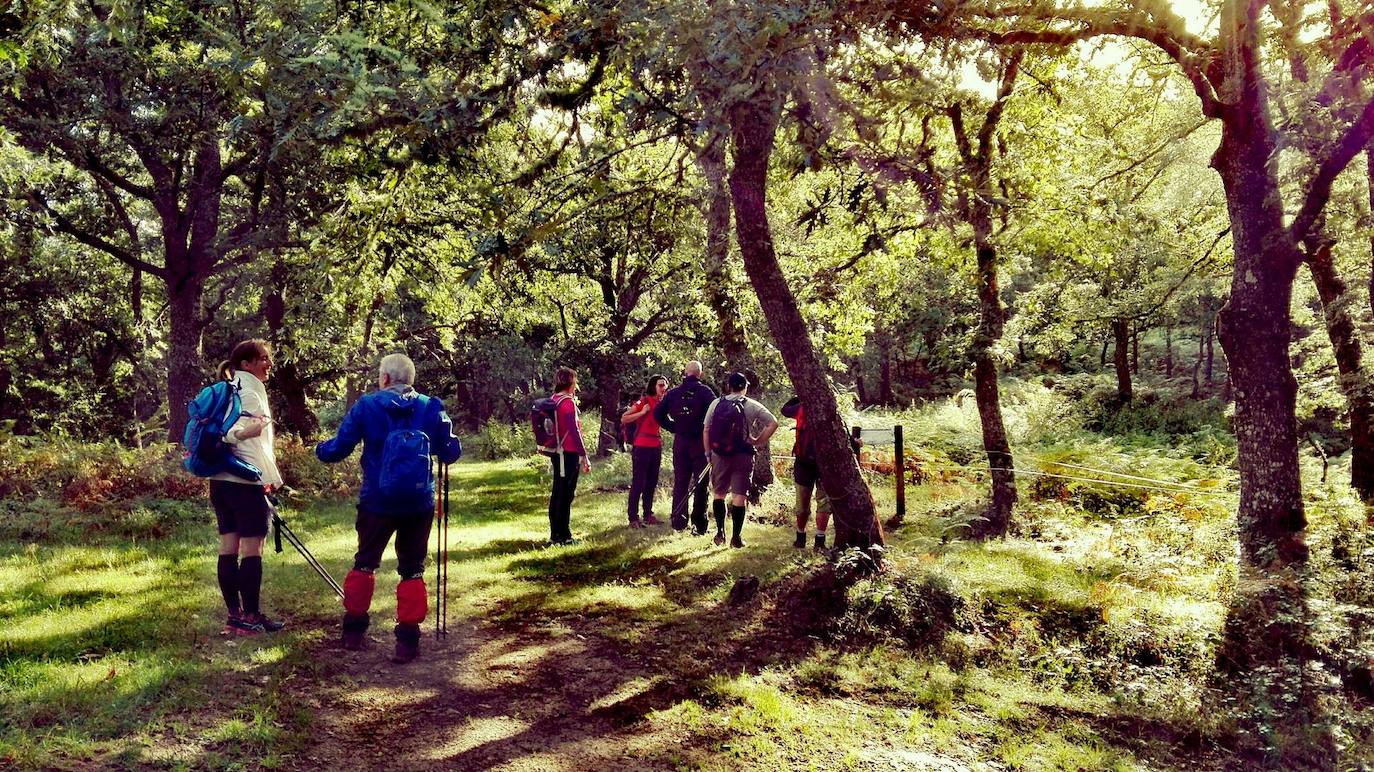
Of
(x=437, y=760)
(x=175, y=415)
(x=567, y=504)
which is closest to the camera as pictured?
(x=437, y=760)

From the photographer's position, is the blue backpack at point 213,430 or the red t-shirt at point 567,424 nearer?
the blue backpack at point 213,430

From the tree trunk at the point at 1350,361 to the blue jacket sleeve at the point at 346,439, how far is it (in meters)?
10.1

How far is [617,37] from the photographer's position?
19.9 feet

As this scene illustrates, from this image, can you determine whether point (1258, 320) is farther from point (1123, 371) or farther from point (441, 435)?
point (1123, 371)

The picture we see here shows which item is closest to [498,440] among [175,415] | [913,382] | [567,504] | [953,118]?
[175,415]

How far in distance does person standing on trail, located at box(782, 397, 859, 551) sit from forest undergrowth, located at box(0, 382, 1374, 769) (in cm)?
49

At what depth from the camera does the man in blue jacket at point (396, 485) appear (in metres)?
5.90

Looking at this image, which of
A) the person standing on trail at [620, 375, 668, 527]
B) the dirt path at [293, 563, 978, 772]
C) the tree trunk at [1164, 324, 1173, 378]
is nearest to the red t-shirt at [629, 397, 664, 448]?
the person standing on trail at [620, 375, 668, 527]

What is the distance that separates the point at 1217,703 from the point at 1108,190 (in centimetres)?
782

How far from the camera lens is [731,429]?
9875 mm

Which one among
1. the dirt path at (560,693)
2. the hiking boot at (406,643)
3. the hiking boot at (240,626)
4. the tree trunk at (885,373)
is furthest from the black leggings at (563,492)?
the tree trunk at (885,373)

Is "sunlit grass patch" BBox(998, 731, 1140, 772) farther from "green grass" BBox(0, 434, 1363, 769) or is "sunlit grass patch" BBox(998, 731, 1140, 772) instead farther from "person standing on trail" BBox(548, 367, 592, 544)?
"person standing on trail" BBox(548, 367, 592, 544)

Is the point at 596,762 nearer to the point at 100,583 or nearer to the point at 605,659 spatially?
the point at 605,659

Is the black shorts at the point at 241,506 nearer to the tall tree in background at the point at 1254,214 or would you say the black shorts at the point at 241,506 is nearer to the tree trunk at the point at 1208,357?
the tall tree in background at the point at 1254,214
